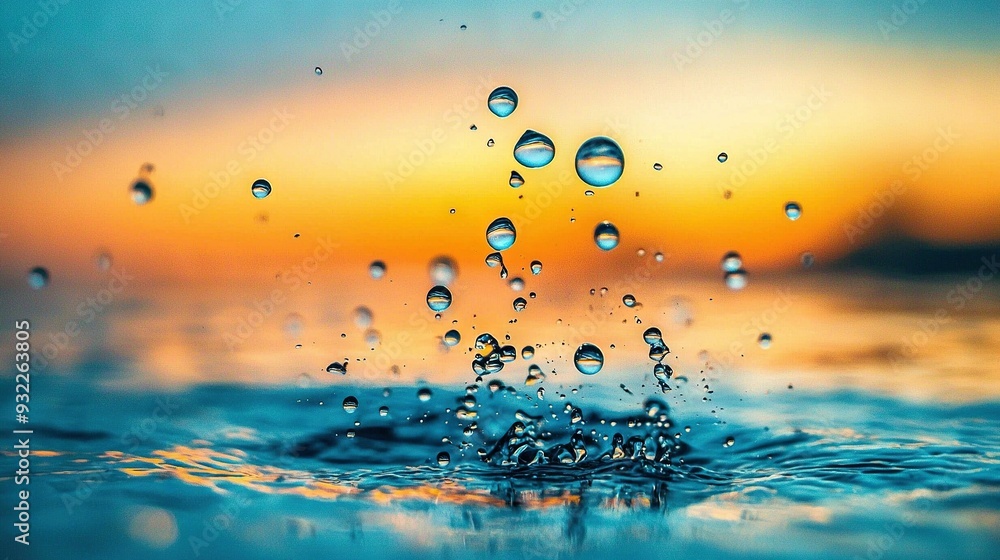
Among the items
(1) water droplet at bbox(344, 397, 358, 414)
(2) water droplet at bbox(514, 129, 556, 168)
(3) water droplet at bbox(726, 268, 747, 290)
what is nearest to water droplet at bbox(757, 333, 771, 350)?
(3) water droplet at bbox(726, 268, 747, 290)

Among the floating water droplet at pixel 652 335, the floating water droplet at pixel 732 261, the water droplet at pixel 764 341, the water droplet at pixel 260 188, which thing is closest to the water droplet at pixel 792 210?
the floating water droplet at pixel 732 261

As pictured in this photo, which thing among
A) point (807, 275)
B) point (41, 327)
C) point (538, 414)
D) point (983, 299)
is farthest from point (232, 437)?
point (983, 299)

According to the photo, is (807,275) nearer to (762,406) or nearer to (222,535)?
(762,406)

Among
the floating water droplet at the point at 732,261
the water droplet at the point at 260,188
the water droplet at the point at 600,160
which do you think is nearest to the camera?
the water droplet at the point at 600,160

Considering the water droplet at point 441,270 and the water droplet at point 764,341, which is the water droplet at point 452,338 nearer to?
the water droplet at point 441,270

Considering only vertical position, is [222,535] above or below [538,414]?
below

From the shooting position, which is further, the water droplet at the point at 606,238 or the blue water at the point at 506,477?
the water droplet at the point at 606,238
